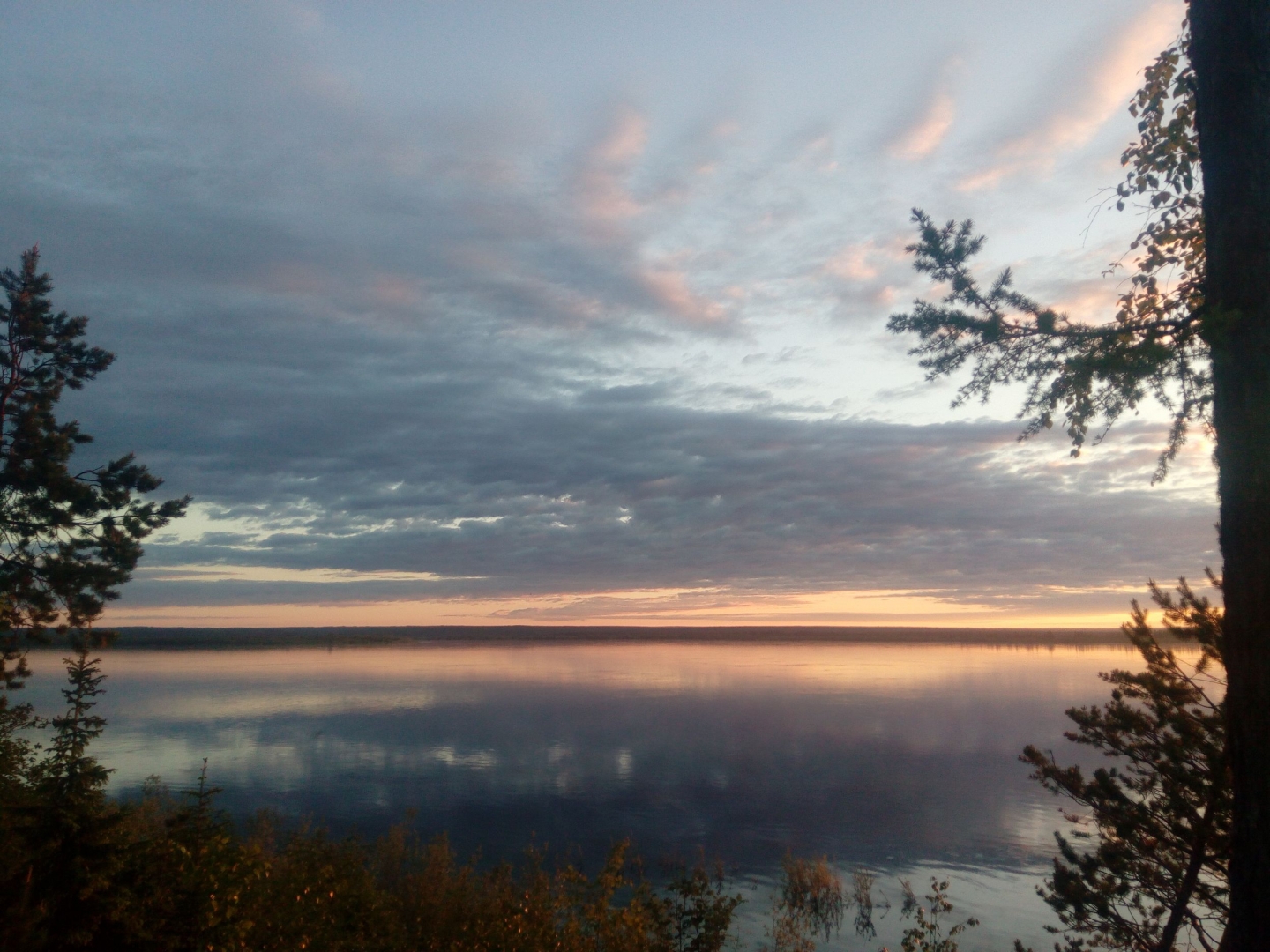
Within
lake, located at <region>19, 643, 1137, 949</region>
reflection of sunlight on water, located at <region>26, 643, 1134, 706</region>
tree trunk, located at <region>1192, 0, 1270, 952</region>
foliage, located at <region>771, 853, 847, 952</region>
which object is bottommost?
reflection of sunlight on water, located at <region>26, 643, 1134, 706</region>

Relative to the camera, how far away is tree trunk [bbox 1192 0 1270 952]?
16.9 feet

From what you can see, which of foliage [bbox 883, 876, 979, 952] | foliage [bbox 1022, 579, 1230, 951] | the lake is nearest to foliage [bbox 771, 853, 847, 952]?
the lake

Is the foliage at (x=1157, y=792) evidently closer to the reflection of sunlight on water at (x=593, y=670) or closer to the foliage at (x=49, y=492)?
the foliage at (x=49, y=492)

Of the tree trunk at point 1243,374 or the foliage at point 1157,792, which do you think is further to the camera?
the foliage at point 1157,792

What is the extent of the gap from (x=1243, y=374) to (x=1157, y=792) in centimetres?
471

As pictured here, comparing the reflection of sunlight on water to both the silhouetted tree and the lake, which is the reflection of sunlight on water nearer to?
the lake

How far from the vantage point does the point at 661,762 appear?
33.4 meters

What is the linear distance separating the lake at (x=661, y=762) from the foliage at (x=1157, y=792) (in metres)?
9.40

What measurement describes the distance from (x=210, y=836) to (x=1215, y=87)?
919cm

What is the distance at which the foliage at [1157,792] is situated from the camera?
7207mm

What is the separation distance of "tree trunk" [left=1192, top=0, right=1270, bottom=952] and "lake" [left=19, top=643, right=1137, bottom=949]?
41.4 feet

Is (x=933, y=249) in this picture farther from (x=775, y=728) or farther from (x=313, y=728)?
(x=313, y=728)

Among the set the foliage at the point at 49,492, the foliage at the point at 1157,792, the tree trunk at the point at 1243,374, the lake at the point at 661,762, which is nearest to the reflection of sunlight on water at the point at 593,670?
the lake at the point at 661,762

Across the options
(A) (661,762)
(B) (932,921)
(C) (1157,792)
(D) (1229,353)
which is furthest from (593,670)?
(D) (1229,353)
